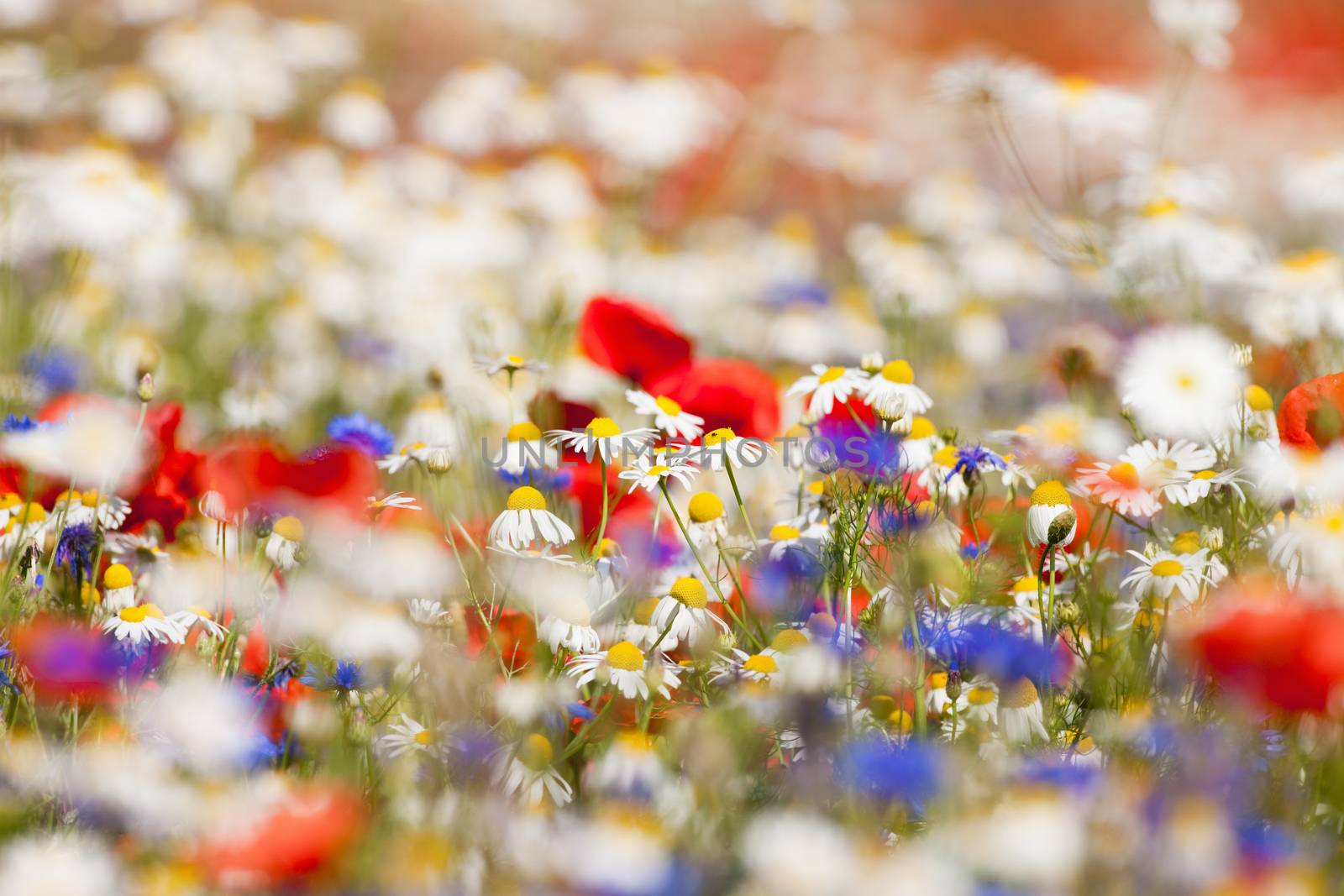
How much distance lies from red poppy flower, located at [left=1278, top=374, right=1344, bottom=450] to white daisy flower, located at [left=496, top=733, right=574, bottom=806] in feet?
2.22

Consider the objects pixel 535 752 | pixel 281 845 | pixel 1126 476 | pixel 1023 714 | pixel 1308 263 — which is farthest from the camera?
pixel 1308 263

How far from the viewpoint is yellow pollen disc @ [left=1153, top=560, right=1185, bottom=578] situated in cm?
108

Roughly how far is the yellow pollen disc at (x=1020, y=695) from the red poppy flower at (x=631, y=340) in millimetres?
551

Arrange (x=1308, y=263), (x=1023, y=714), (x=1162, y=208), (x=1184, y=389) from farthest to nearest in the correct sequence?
1. (x=1162, y=208)
2. (x=1308, y=263)
3. (x=1184, y=389)
4. (x=1023, y=714)

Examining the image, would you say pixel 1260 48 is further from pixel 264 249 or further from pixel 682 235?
pixel 264 249

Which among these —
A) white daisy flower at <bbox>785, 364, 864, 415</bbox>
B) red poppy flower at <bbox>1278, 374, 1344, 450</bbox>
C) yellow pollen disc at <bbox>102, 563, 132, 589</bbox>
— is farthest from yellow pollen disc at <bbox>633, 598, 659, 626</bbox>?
red poppy flower at <bbox>1278, 374, 1344, 450</bbox>

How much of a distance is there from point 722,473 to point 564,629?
53 cm

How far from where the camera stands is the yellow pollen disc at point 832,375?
4.05 ft

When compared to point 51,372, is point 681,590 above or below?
above

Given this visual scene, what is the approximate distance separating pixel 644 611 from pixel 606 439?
0.15m

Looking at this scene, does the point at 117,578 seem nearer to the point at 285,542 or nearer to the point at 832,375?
the point at 285,542

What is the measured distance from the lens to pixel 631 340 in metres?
1.41

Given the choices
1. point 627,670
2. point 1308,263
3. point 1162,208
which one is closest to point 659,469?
point 627,670

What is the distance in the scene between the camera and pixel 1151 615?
109cm
